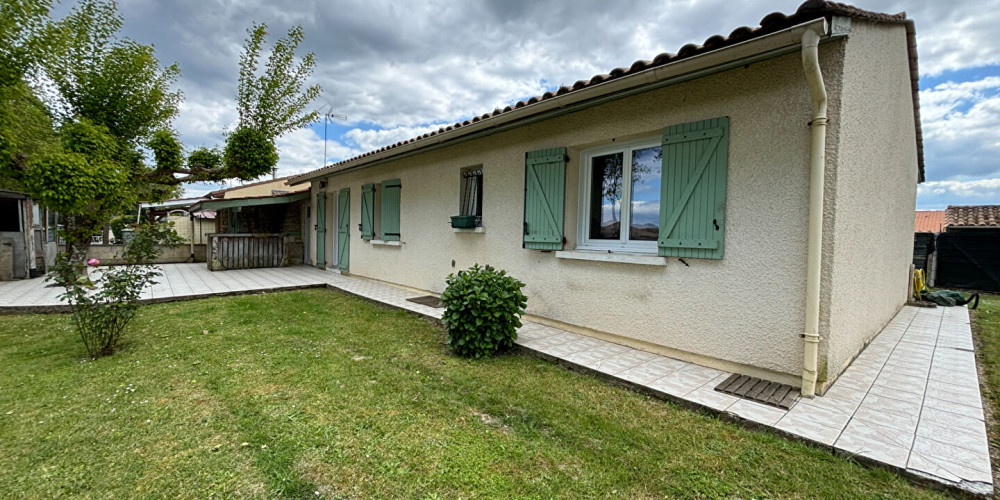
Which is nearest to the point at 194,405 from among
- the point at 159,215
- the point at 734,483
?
the point at 734,483

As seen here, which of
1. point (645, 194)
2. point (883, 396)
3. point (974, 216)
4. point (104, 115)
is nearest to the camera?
point (883, 396)

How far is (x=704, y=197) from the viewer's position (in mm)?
3693

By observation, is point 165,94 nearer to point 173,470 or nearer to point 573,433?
point 173,470

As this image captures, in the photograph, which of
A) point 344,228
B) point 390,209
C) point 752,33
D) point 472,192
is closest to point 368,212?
point 390,209

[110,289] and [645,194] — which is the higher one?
[645,194]

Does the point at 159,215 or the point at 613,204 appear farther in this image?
the point at 159,215

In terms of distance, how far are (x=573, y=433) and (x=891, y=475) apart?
173 cm

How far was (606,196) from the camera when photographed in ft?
15.7

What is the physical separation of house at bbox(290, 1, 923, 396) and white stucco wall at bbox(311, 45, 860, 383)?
13 millimetres

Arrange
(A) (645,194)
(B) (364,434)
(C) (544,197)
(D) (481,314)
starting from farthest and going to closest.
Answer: (C) (544,197) < (A) (645,194) < (D) (481,314) < (B) (364,434)

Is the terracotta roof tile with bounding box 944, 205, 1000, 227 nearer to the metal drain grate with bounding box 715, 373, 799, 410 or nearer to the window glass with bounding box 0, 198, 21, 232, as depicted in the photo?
the metal drain grate with bounding box 715, 373, 799, 410

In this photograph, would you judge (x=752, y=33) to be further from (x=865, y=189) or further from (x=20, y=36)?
(x=20, y=36)

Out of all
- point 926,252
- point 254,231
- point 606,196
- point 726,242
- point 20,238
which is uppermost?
point 606,196

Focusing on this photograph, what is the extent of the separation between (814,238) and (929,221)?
32.3m
